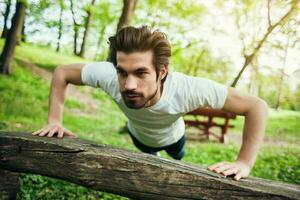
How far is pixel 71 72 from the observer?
330 cm

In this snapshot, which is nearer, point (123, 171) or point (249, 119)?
point (123, 171)

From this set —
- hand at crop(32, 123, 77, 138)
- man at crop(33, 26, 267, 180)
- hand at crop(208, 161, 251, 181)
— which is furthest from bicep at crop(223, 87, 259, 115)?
hand at crop(32, 123, 77, 138)

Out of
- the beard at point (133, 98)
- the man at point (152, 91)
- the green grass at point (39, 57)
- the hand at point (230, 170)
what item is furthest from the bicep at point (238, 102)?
the green grass at point (39, 57)

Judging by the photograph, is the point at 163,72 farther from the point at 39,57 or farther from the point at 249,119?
the point at 39,57

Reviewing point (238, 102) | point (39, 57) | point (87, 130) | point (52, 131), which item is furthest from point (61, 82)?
point (39, 57)

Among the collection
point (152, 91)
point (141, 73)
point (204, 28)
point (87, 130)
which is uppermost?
point (204, 28)

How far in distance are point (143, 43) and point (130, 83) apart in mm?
360

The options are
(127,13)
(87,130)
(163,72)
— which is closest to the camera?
(163,72)

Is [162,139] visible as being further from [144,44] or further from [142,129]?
[144,44]

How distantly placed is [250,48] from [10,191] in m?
→ 10.4

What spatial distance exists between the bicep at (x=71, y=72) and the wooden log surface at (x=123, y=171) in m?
0.82

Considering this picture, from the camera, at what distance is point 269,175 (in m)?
6.05

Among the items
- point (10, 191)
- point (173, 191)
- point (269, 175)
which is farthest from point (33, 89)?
point (173, 191)

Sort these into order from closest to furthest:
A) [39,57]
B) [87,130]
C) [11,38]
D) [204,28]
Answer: [87,130]
[11,38]
[39,57]
[204,28]
